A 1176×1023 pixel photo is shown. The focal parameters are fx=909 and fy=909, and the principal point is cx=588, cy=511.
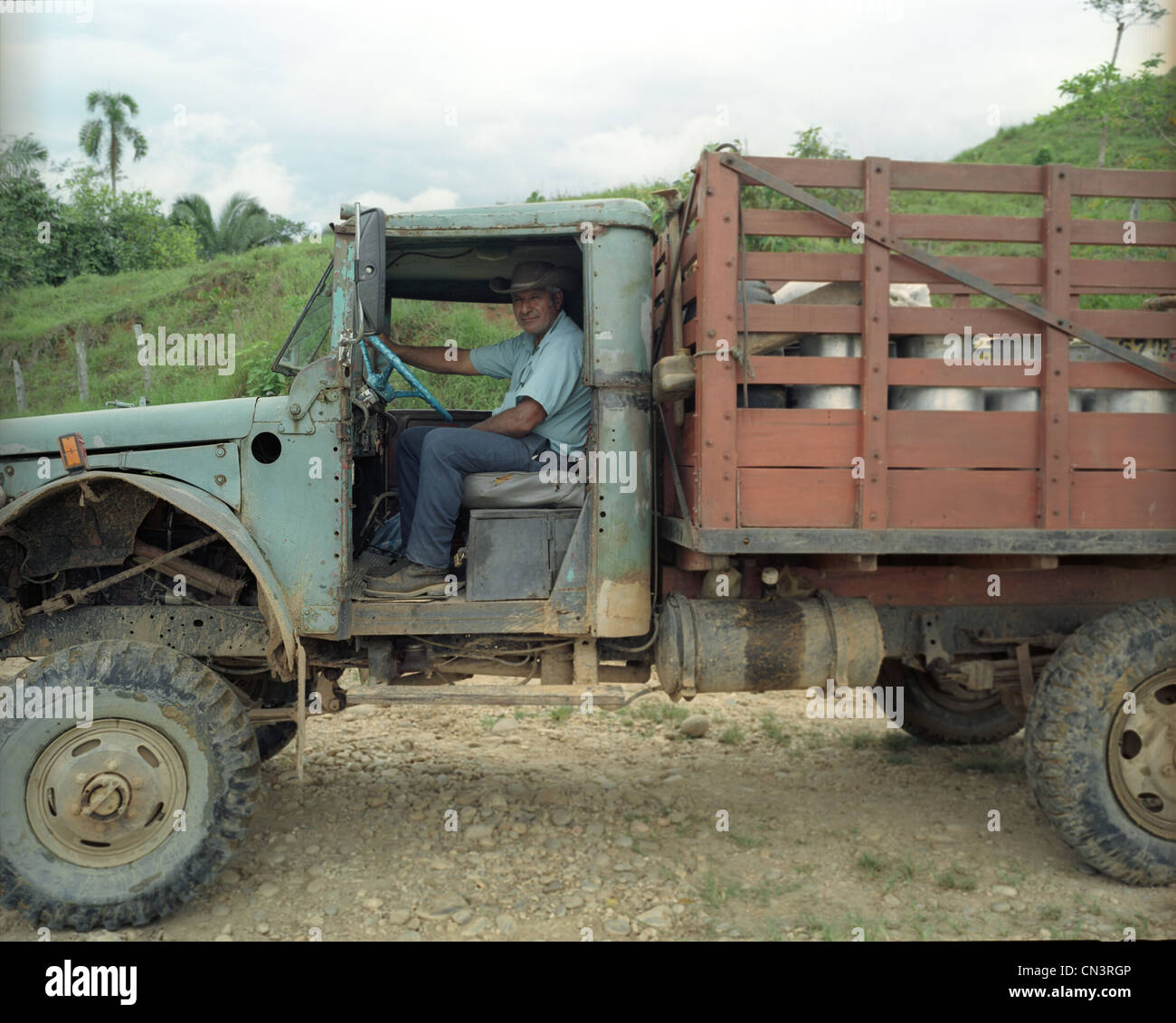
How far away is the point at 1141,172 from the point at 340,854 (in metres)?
4.01

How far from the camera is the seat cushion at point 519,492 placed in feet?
11.4

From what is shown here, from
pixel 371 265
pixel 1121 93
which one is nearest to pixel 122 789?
pixel 371 265

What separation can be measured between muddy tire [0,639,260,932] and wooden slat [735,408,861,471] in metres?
2.05

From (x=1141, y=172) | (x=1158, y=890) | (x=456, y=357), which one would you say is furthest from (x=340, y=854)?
(x=1141, y=172)

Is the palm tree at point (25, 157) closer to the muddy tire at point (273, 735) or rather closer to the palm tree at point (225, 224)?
the palm tree at point (225, 224)

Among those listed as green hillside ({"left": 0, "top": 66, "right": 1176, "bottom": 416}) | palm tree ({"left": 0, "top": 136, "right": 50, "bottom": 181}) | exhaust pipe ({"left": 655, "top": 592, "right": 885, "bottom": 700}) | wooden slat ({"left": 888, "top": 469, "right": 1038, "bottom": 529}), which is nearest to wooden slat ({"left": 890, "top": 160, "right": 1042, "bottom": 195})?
wooden slat ({"left": 888, "top": 469, "right": 1038, "bottom": 529})

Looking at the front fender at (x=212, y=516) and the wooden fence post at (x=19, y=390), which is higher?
the wooden fence post at (x=19, y=390)

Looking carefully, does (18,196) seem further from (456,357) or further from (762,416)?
(762,416)

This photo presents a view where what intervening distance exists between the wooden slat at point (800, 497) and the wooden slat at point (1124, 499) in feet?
2.75

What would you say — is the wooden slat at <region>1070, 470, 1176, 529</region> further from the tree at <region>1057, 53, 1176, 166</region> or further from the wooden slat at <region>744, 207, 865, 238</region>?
the tree at <region>1057, 53, 1176, 166</region>

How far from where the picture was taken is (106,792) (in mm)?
3121

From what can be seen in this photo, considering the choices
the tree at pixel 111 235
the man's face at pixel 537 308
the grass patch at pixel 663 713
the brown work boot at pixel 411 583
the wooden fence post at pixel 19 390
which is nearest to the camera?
the brown work boot at pixel 411 583

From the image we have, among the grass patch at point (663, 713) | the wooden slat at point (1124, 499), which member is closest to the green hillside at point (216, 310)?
the grass patch at point (663, 713)
